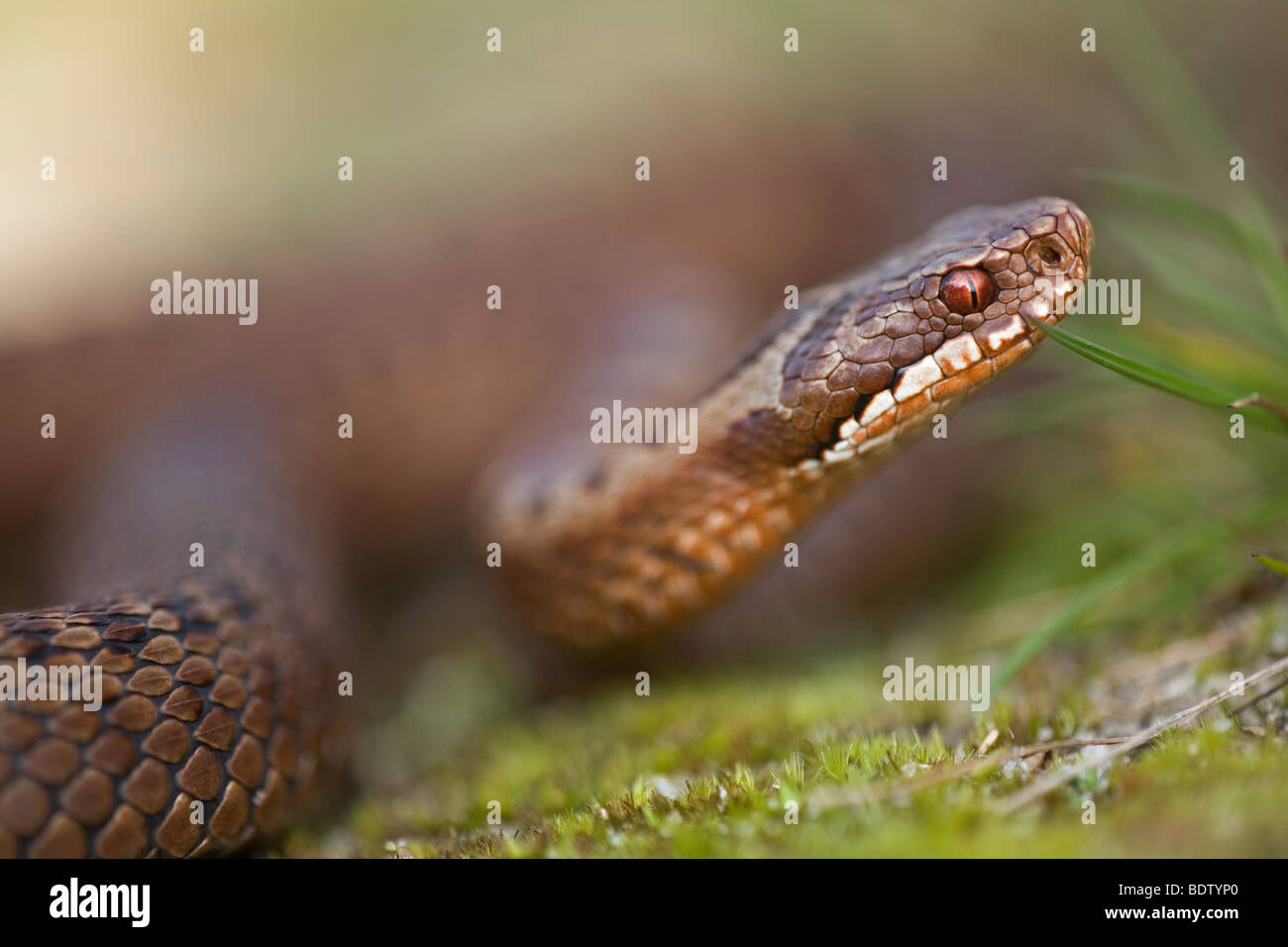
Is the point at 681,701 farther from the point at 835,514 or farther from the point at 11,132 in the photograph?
the point at 11,132

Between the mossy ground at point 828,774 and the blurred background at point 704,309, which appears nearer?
the mossy ground at point 828,774

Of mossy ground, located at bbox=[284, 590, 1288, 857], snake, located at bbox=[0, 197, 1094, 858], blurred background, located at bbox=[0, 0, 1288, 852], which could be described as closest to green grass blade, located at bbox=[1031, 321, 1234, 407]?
snake, located at bbox=[0, 197, 1094, 858]

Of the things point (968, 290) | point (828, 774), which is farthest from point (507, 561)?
point (968, 290)

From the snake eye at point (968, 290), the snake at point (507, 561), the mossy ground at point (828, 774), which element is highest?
the snake eye at point (968, 290)

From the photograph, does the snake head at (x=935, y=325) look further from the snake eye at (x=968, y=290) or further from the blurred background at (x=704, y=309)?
the blurred background at (x=704, y=309)

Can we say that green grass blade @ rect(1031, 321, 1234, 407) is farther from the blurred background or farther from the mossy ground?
the mossy ground

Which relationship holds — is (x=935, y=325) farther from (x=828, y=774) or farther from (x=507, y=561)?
(x=507, y=561)

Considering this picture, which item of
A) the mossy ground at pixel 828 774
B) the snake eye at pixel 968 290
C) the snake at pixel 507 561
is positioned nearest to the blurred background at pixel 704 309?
the mossy ground at pixel 828 774
